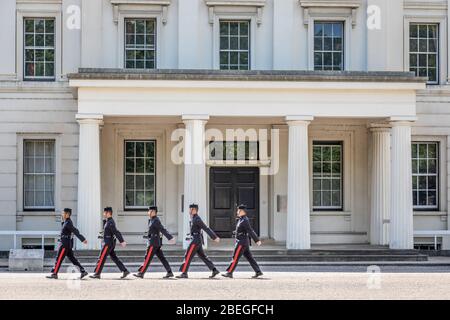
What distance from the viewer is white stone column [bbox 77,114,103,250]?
27500mm

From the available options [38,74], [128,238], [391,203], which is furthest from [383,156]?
[38,74]

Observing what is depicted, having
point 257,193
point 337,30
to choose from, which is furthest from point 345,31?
point 257,193

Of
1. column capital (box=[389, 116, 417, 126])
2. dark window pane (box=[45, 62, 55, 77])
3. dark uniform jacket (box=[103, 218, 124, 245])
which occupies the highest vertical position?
dark window pane (box=[45, 62, 55, 77])

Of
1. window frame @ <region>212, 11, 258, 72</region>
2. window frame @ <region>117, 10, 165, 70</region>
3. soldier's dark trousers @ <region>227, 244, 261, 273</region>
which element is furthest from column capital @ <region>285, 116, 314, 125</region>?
soldier's dark trousers @ <region>227, 244, 261, 273</region>

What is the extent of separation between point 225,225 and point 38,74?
7599mm

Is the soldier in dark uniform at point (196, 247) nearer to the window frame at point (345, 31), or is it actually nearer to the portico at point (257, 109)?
the portico at point (257, 109)

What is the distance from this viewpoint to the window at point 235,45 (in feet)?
103

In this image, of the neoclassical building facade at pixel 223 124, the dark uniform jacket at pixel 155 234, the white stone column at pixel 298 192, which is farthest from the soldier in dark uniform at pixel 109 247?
the neoclassical building facade at pixel 223 124

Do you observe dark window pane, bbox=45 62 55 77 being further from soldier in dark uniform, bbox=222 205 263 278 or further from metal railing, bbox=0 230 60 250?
soldier in dark uniform, bbox=222 205 263 278

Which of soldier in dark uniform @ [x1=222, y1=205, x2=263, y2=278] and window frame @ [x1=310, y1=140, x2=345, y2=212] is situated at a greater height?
window frame @ [x1=310, y1=140, x2=345, y2=212]

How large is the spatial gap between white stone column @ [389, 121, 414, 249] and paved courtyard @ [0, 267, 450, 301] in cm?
310

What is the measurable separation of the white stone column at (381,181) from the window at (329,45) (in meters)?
2.52

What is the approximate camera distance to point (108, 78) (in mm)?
27469

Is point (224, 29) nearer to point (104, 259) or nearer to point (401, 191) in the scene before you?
point (401, 191)
